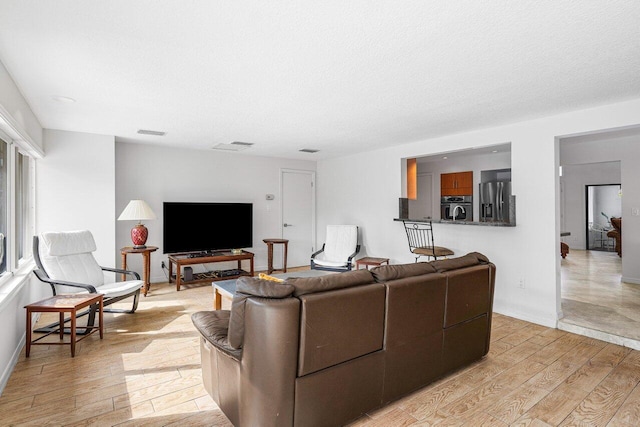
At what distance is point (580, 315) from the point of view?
12.4ft

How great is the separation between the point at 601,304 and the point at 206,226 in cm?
561

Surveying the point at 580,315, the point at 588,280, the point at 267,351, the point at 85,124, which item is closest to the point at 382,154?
the point at 580,315

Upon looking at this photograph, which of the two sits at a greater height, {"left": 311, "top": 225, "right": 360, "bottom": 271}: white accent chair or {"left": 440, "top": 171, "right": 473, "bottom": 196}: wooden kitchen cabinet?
{"left": 440, "top": 171, "right": 473, "bottom": 196}: wooden kitchen cabinet

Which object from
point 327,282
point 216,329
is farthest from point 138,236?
point 327,282

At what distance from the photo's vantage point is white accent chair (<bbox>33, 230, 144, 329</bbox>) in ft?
11.3

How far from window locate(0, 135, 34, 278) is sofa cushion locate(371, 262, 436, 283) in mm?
3175

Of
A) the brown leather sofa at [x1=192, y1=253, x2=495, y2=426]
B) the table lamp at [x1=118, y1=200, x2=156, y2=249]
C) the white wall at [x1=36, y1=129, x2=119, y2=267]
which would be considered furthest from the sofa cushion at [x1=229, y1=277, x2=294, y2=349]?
the white wall at [x1=36, y1=129, x2=119, y2=267]

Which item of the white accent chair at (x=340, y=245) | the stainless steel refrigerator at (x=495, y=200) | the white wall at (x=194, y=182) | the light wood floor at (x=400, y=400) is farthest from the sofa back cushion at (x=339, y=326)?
the stainless steel refrigerator at (x=495, y=200)

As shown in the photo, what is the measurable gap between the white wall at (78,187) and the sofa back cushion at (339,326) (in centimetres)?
410

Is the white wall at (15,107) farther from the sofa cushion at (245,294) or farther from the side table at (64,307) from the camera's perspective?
the sofa cushion at (245,294)

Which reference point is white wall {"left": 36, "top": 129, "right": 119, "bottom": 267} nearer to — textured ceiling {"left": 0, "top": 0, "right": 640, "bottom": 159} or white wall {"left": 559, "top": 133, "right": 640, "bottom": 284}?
textured ceiling {"left": 0, "top": 0, "right": 640, "bottom": 159}

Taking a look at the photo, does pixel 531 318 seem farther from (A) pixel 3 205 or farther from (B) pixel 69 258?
(A) pixel 3 205

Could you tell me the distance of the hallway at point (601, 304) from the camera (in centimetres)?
331

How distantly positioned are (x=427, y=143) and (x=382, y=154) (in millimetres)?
914
